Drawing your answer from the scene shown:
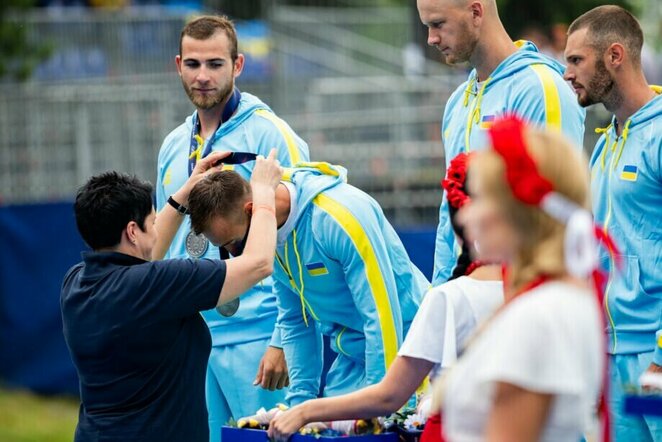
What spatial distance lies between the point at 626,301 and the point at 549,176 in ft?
8.28

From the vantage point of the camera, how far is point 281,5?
22.9 metres

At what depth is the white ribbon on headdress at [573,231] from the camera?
9.42ft

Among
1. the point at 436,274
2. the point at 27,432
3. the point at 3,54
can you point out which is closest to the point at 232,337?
the point at 436,274

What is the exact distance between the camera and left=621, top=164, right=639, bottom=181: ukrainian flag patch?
5.29 m

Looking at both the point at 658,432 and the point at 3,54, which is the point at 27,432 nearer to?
the point at 658,432

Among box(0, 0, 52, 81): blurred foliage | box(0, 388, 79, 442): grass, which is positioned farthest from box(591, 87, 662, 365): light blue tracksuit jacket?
box(0, 0, 52, 81): blurred foliage

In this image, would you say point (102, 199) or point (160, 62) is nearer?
point (102, 199)

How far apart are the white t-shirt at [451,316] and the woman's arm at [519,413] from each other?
89 centimetres

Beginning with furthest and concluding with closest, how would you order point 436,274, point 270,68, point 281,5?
point 281,5, point 270,68, point 436,274

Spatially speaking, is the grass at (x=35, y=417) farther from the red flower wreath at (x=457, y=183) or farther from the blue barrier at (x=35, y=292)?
the red flower wreath at (x=457, y=183)

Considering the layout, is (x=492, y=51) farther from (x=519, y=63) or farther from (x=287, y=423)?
(x=287, y=423)

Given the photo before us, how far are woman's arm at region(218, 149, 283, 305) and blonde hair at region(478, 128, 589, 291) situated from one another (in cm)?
191

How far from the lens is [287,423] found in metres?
4.19

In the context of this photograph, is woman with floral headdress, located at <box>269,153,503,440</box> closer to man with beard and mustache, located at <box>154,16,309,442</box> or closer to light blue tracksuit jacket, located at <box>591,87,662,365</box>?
light blue tracksuit jacket, located at <box>591,87,662,365</box>
